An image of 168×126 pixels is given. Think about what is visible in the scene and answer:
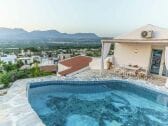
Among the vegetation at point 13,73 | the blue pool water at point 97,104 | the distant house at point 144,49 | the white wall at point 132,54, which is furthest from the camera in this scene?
the white wall at point 132,54

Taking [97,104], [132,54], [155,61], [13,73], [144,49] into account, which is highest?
[144,49]

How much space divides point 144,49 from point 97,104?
22.0ft

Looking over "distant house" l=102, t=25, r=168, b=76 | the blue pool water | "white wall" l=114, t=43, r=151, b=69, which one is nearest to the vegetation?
the blue pool water

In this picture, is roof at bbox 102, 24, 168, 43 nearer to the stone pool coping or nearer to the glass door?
the glass door

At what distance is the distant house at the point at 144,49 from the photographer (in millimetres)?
13488

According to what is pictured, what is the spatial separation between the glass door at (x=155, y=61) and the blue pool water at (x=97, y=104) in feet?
10.5

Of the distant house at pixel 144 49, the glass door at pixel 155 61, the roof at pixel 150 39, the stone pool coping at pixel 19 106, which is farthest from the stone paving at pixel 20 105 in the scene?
the roof at pixel 150 39

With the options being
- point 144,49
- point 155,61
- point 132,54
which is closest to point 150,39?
point 144,49

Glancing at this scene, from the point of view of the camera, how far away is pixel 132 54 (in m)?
15.4

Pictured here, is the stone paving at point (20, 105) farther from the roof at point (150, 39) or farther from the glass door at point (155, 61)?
the roof at point (150, 39)

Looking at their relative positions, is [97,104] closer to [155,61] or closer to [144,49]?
[155,61]

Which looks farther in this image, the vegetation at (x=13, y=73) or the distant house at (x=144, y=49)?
the distant house at (x=144, y=49)

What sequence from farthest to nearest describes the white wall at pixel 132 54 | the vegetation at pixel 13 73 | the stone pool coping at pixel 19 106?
the white wall at pixel 132 54 → the vegetation at pixel 13 73 → the stone pool coping at pixel 19 106

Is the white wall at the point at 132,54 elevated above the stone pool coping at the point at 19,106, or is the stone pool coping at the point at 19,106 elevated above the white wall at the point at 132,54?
the white wall at the point at 132,54
